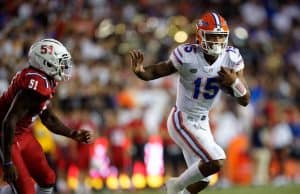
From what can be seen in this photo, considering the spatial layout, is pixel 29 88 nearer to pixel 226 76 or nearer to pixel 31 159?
pixel 31 159

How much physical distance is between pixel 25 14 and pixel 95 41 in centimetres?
152

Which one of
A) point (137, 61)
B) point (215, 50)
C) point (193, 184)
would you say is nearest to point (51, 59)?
point (137, 61)

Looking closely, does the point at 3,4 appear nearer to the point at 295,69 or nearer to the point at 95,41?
the point at 95,41

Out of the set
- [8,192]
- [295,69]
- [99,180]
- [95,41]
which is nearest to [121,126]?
[99,180]

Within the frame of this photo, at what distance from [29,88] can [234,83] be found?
1491mm

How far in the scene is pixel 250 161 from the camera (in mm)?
11656

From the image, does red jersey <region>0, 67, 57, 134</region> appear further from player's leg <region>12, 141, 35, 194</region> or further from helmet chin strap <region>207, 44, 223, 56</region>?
helmet chin strap <region>207, 44, 223, 56</region>

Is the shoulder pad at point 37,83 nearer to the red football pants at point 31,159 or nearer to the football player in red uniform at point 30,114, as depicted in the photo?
the football player in red uniform at point 30,114

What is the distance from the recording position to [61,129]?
6730 millimetres

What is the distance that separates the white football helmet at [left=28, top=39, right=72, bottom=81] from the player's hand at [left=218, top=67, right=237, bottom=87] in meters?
1.13

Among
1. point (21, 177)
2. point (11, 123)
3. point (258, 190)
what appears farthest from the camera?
point (258, 190)

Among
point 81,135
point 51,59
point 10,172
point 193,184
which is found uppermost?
point 51,59

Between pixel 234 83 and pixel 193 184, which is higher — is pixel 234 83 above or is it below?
above

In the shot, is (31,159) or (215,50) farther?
(215,50)
